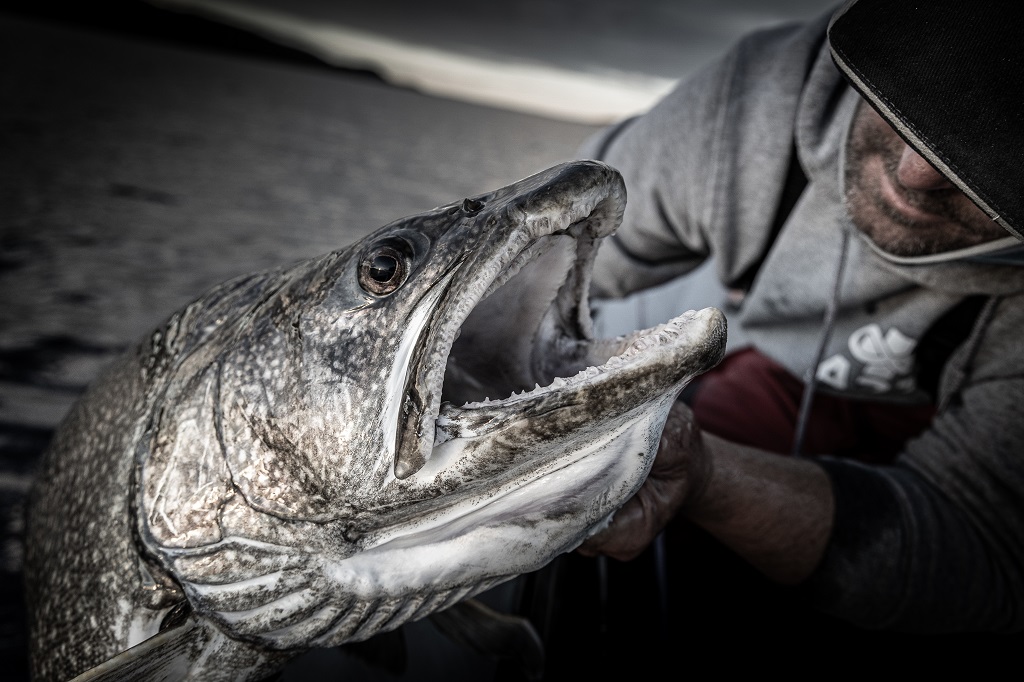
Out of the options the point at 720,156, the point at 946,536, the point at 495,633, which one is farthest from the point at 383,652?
the point at 720,156

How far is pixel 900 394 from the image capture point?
2.70m

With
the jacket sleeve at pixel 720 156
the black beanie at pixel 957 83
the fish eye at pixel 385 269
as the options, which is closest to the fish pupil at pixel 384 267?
the fish eye at pixel 385 269

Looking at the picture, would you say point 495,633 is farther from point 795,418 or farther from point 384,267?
point 795,418

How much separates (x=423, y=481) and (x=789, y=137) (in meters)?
2.27

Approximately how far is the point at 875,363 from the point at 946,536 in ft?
2.60

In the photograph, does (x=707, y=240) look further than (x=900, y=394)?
Yes

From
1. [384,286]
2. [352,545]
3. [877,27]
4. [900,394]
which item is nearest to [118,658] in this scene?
[352,545]

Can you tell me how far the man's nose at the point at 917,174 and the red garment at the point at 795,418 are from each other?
1.29 meters

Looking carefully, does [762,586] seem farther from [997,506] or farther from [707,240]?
[707,240]

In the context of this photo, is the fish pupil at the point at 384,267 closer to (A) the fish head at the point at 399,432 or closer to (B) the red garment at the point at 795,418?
(A) the fish head at the point at 399,432

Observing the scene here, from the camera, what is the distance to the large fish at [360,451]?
1.15 meters

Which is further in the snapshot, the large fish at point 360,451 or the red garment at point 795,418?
the red garment at point 795,418

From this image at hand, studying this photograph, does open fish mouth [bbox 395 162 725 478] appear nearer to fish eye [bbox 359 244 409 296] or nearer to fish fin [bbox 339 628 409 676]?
fish eye [bbox 359 244 409 296]

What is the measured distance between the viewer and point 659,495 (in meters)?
1.59
